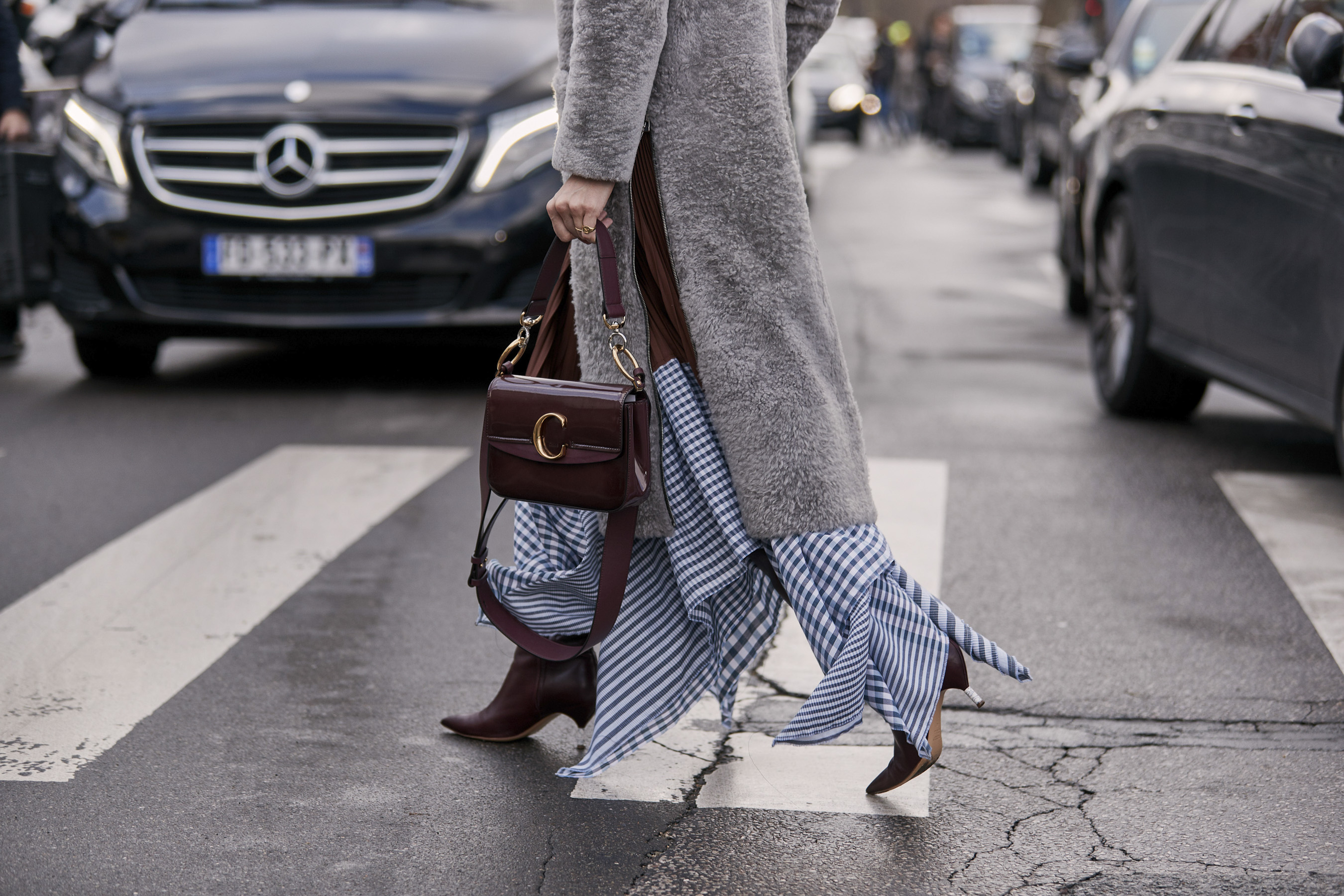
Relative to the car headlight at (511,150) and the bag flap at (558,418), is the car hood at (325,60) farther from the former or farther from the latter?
the bag flap at (558,418)

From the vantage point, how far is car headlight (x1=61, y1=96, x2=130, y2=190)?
6.37m

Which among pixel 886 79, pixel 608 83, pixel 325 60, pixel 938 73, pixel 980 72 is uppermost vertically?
pixel 608 83

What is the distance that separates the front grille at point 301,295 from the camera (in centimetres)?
629

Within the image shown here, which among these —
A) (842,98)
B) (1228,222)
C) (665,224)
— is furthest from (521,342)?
(842,98)

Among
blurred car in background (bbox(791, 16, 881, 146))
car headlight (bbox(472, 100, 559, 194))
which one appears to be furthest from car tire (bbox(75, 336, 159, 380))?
blurred car in background (bbox(791, 16, 881, 146))

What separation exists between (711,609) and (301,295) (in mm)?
3759

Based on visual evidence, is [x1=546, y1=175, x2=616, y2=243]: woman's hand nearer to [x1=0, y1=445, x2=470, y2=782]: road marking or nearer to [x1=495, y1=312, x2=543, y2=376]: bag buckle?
[x1=495, y1=312, x2=543, y2=376]: bag buckle

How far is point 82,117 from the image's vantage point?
21.2 feet

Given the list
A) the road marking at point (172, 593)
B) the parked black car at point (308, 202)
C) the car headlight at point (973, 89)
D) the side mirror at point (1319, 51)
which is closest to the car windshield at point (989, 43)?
the car headlight at point (973, 89)

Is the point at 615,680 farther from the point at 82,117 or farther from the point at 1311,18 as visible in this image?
the point at 82,117

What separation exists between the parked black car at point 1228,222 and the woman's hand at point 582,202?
8.17ft

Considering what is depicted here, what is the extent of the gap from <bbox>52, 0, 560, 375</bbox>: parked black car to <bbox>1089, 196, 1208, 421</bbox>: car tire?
2071 millimetres

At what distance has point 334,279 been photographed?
6270 mm

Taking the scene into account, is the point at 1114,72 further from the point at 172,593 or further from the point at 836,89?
the point at 836,89
